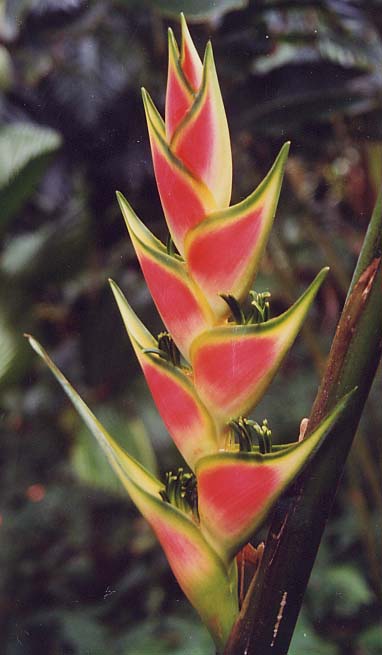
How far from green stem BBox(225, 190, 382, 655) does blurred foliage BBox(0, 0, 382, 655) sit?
0.26 metres

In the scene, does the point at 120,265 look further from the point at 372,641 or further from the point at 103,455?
the point at 372,641

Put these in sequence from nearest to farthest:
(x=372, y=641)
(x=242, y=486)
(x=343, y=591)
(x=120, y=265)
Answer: (x=242, y=486) → (x=372, y=641) → (x=343, y=591) → (x=120, y=265)

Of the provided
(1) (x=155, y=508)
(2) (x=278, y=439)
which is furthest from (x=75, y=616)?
(1) (x=155, y=508)

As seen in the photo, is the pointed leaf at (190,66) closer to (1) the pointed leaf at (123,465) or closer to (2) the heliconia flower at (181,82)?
(2) the heliconia flower at (181,82)

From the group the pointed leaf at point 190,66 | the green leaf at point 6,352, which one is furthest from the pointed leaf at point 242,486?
the green leaf at point 6,352

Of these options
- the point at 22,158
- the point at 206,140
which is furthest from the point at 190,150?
the point at 22,158

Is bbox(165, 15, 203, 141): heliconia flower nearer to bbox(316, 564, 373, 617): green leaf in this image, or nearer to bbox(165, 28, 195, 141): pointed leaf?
bbox(165, 28, 195, 141): pointed leaf

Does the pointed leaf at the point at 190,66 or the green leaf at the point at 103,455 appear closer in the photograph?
the pointed leaf at the point at 190,66

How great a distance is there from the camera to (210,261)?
211mm

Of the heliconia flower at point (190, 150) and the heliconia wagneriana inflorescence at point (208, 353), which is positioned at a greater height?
the heliconia flower at point (190, 150)

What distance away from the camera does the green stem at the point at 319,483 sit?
0.66ft

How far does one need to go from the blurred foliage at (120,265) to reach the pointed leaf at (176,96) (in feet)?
0.77

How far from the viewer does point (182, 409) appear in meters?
0.22

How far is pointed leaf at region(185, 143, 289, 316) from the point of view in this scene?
0.67 feet
